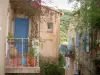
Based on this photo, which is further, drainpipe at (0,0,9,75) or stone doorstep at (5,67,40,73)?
stone doorstep at (5,67,40,73)

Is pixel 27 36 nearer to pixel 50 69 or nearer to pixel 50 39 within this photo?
pixel 50 39

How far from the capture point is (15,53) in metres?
11.8

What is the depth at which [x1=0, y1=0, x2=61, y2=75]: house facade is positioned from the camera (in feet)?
38.3

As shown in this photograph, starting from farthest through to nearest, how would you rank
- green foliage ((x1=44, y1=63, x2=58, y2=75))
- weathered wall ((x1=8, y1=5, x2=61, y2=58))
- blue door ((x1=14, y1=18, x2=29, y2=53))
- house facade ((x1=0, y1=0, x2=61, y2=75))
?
weathered wall ((x1=8, y1=5, x2=61, y2=58)), green foliage ((x1=44, y1=63, x2=58, y2=75)), blue door ((x1=14, y1=18, x2=29, y2=53)), house facade ((x1=0, y1=0, x2=61, y2=75))

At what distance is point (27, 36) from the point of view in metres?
15.6

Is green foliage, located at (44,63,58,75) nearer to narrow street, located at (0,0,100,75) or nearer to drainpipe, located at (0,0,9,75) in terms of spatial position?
narrow street, located at (0,0,100,75)

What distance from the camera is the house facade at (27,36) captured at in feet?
38.3

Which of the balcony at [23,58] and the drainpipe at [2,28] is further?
the balcony at [23,58]

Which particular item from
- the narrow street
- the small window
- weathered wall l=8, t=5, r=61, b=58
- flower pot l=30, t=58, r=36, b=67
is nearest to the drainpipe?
the narrow street

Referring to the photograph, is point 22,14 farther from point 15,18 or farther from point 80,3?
point 80,3

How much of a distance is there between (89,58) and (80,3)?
5685 mm

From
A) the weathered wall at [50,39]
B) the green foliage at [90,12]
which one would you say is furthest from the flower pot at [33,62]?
the weathered wall at [50,39]

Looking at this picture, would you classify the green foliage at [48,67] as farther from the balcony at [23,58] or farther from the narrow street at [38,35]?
the balcony at [23,58]

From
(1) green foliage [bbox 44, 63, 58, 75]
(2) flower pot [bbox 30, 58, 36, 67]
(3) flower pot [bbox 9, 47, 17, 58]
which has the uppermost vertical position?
(3) flower pot [bbox 9, 47, 17, 58]
